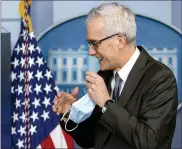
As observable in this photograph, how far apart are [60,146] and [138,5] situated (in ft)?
3.42

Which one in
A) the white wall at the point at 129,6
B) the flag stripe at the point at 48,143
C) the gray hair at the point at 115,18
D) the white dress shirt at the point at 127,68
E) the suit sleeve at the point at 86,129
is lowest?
the flag stripe at the point at 48,143

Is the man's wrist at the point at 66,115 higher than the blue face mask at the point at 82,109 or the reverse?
the reverse

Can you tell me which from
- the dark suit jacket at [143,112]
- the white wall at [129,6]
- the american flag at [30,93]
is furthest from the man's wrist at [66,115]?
the white wall at [129,6]

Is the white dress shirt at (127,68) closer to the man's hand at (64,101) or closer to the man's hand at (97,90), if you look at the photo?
the man's hand at (97,90)

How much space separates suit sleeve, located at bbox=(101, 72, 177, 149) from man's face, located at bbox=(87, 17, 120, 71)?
16 centimetres

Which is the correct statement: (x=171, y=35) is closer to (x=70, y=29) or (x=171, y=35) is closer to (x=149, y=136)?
(x=70, y=29)

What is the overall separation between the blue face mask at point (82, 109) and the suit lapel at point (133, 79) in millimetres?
125

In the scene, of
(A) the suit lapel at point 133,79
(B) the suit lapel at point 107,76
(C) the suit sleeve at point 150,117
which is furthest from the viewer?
(B) the suit lapel at point 107,76

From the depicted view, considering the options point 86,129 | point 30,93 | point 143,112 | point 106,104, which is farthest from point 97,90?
point 30,93

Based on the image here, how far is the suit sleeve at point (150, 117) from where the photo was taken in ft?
4.07

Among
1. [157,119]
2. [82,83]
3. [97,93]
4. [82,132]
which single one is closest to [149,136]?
[157,119]

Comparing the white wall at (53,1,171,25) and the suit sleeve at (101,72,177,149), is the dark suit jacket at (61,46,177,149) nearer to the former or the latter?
the suit sleeve at (101,72,177,149)

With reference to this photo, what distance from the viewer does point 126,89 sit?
135 cm

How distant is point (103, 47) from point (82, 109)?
0.72 feet
